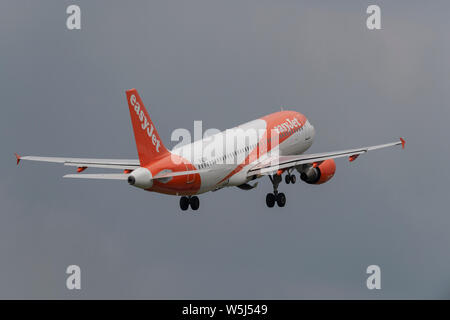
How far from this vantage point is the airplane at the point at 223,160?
84125 mm

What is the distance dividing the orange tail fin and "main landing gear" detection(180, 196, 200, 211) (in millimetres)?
6501

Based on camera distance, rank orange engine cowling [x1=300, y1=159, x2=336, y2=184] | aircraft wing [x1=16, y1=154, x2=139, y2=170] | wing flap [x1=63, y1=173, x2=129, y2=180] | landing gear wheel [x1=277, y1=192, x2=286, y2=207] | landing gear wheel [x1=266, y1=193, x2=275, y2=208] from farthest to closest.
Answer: orange engine cowling [x1=300, y1=159, x2=336, y2=184], landing gear wheel [x1=266, y1=193, x2=275, y2=208], landing gear wheel [x1=277, y1=192, x2=286, y2=207], aircraft wing [x1=16, y1=154, x2=139, y2=170], wing flap [x1=63, y1=173, x2=129, y2=180]

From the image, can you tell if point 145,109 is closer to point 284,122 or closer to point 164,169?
point 164,169

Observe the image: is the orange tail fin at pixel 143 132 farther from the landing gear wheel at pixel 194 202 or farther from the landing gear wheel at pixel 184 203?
the landing gear wheel at pixel 194 202

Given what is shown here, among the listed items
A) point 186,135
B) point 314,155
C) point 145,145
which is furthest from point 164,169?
point 314,155

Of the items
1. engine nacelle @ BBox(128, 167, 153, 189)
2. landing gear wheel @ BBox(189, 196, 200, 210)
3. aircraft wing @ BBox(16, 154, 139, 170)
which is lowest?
landing gear wheel @ BBox(189, 196, 200, 210)

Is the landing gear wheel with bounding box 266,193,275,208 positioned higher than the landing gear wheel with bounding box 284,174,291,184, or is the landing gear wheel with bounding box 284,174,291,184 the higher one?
the landing gear wheel with bounding box 284,174,291,184

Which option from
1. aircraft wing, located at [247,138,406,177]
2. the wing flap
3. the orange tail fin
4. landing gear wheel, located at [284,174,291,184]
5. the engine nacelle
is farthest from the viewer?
landing gear wheel, located at [284,174,291,184]

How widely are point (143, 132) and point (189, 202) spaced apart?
348 inches

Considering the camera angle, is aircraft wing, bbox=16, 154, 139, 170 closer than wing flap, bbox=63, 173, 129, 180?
No

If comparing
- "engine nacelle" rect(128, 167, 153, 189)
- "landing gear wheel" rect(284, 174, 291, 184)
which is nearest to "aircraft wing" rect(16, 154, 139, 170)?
"engine nacelle" rect(128, 167, 153, 189)

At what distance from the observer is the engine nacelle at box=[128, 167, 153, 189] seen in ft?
271

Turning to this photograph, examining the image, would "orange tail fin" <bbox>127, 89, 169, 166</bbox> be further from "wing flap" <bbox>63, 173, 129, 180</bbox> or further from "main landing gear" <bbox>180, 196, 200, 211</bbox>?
"main landing gear" <bbox>180, 196, 200, 211</bbox>

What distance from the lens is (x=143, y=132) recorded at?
84125mm
